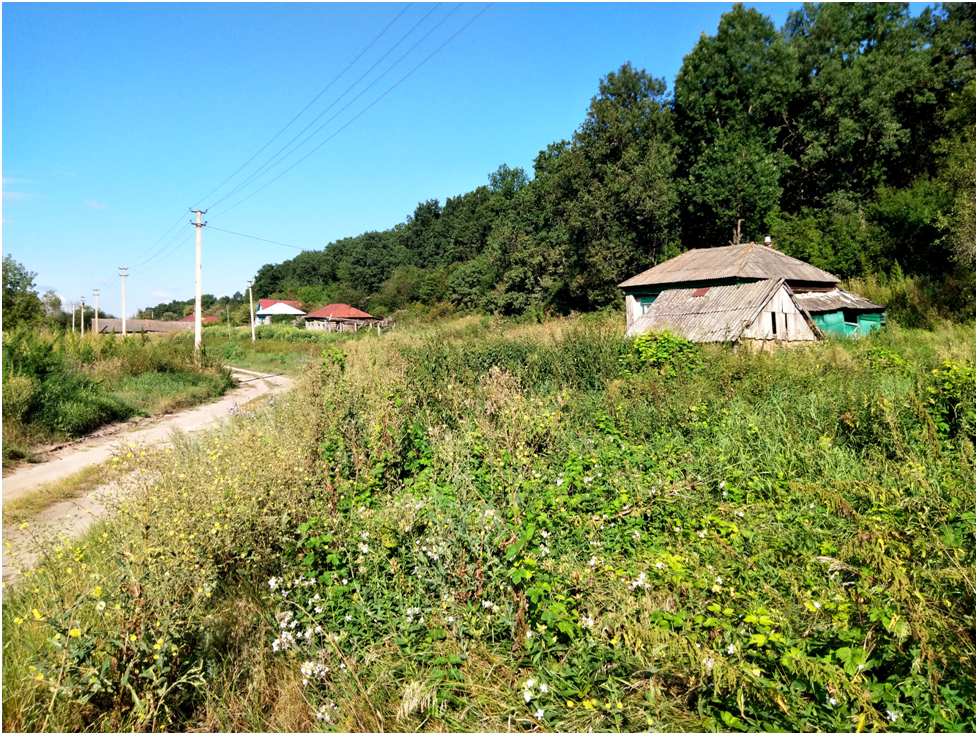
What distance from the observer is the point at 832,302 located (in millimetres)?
21891

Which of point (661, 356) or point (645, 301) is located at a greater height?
point (645, 301)

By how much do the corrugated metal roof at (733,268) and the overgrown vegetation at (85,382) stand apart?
19735mm

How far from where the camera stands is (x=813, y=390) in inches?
286

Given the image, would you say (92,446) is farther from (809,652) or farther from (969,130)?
(969,130)

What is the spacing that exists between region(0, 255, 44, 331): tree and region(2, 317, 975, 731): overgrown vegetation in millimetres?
17409

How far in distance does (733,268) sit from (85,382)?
2303cm

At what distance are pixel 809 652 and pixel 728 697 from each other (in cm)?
64

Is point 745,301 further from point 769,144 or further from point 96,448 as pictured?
point 769,144

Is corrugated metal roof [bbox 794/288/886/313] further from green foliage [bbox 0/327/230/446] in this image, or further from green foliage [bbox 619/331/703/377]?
green foliage [bbox 0/327/230/446]

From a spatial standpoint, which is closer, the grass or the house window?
the grass

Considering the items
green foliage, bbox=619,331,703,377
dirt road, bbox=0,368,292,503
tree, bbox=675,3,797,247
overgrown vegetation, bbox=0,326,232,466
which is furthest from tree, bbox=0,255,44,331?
tree, bbox=675,3,797,247

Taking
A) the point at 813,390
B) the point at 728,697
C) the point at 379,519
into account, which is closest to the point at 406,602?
the point at 379,519

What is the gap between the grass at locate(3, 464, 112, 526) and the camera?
17.2 feet

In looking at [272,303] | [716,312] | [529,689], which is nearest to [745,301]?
[716,312]
